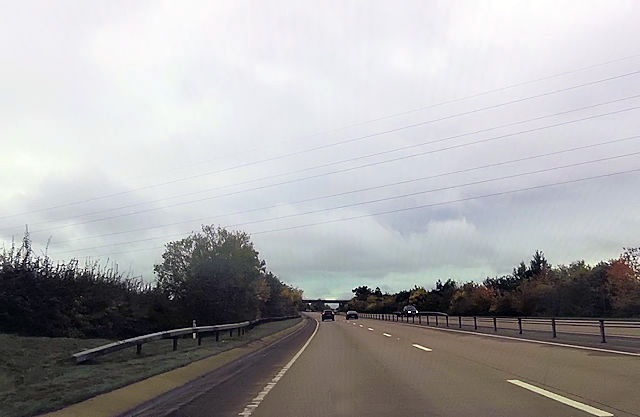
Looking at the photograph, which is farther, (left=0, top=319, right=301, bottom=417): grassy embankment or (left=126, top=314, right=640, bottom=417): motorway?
(left=0, top=319, right=301, bottom=417): grassy embankment

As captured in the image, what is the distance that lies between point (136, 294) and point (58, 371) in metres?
21.4

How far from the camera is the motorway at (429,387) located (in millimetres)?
10906

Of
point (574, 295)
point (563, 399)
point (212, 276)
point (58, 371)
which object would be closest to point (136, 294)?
point (212, 276)

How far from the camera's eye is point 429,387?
541 inches

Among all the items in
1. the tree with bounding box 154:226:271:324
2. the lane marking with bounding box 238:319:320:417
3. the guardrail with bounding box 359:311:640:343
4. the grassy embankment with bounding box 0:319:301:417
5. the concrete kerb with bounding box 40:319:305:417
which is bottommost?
the lane marking with bounding box 238:319:320:417

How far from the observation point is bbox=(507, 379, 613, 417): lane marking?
1005cm

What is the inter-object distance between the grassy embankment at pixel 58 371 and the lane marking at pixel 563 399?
27.5 ft

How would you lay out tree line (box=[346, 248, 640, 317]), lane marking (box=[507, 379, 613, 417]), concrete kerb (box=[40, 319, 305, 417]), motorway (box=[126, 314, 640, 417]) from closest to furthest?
1. lane marking (box=[507, 379, 613, 417])
2. concrete kerb (box=[40, 319, 305, 417])
3. motorway (box=[126, 314, 640, 417])
4. tree line (box=[346, 248, 640, 317])

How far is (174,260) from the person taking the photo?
172 feet

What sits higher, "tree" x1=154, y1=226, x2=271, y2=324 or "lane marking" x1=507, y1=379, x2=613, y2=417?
"tree" x1=154, y1=226, x2=271, y2=324

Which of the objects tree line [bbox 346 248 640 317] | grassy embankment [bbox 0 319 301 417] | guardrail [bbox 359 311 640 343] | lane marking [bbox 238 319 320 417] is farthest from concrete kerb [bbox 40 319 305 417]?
tree line [bbox 346 248 640 317]

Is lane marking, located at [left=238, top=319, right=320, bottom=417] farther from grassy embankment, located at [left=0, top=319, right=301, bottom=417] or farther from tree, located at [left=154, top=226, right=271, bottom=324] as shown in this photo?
tree, located at [left=154, top=226, right=271, bottom=324]

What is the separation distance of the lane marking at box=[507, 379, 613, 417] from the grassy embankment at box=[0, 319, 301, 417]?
8383 millimetres

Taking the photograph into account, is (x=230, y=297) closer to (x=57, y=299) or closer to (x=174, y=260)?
(x=174, y=260)
